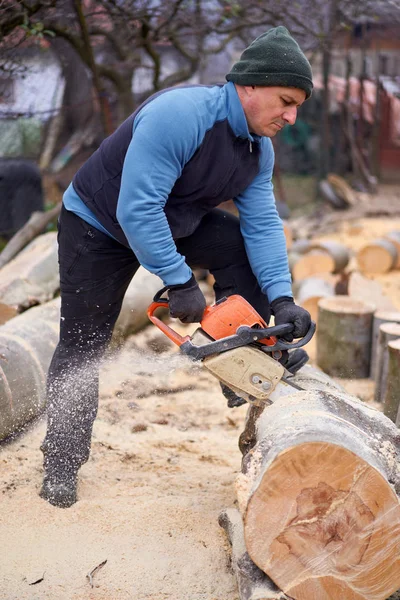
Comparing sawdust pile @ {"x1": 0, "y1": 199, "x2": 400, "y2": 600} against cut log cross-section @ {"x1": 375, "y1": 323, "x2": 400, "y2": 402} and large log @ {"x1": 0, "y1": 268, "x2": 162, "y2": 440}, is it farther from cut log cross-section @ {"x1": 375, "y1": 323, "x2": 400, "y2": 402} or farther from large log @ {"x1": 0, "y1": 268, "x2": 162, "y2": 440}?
cut log cross-section @ {"x1": 375, "y1": 323, "x2": 400, "y2": 402}

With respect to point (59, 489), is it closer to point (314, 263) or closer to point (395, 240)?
point (314, 263)

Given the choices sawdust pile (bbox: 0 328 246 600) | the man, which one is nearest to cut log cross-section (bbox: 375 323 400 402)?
sawdust pile (bbox: 0 328 246 600)

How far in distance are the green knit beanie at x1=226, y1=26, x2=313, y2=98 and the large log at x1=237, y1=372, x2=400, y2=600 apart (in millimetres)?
1160

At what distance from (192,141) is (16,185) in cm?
413

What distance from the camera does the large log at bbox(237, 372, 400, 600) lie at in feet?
6.54

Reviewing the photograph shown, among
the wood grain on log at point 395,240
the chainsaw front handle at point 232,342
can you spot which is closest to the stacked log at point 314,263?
the wood grain on log at point 395,240

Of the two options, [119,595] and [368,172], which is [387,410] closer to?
[119,595]

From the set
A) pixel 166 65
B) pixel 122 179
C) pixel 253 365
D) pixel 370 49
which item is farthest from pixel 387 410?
pixel 370 49

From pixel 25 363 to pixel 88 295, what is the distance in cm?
90

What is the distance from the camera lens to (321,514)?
6.70 ft

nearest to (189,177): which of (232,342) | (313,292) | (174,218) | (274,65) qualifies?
(174,218)

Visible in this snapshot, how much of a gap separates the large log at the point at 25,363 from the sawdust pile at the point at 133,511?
0.13 metres

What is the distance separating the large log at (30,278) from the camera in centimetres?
438

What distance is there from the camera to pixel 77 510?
2766mm
